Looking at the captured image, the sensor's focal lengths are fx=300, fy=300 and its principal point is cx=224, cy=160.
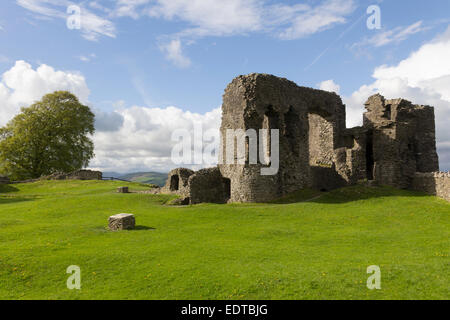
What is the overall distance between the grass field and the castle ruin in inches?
172

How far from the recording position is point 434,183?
78.4ft

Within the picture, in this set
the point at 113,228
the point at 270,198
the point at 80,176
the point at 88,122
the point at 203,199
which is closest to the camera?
the point at 113,228

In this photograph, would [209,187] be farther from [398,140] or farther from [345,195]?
[398,140]

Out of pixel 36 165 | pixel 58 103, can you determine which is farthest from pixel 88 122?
pixel 36 165

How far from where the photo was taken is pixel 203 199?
25.0 m

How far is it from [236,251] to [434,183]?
20565 mm

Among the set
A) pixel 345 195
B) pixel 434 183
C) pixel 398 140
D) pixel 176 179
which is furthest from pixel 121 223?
pixel 398 140

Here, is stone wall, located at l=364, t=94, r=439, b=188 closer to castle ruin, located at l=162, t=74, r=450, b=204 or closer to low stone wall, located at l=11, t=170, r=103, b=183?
castle ruin, located at l=162, t=74, r=450, b=204

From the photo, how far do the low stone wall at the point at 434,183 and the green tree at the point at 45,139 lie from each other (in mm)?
48113

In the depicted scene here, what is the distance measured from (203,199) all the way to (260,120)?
802 centimetres

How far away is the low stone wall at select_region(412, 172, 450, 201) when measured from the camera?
21812 millimetres

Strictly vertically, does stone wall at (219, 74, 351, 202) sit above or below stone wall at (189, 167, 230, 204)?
above

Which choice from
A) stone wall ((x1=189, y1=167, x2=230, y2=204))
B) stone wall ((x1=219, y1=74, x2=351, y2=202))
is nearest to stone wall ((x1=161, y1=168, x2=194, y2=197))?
stone wall ((x1=189, y1=167, x2=230, y2=204))
